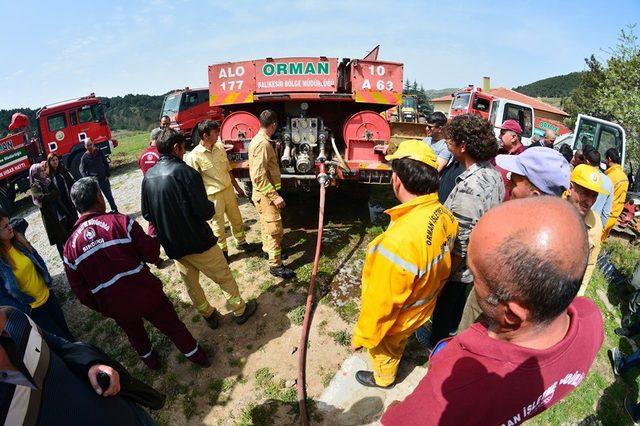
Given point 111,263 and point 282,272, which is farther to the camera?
point 282,272

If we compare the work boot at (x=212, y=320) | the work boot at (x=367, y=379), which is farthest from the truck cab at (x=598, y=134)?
the work boot at (x=212, y=320)

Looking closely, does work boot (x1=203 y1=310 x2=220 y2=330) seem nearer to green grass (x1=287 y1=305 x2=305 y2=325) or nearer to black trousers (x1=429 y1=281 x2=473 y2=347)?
green grass (x1=287 y1=305 x2=305 y2=325)

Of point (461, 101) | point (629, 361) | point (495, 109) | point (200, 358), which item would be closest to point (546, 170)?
point (629, 361)

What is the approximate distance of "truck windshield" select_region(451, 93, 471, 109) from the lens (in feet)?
40.2

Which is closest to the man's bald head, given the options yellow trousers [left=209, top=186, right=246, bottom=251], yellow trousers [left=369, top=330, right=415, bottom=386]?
yellow trousers [left=369, top=330, right=415, bottom=386]

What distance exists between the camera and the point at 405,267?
1853 millimetres

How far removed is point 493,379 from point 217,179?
13.0ft

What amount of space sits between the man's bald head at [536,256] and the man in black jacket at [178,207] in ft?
8.44

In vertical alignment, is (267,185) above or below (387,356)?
above

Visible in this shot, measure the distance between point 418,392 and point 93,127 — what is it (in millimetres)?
14628

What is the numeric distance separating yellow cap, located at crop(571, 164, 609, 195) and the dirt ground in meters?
2.42

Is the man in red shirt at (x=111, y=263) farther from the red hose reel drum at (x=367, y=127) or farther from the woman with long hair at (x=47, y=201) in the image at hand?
the red hose reel drum at (x=367, y=127)

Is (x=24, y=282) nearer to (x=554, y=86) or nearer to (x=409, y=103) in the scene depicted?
(x=409, y=103)

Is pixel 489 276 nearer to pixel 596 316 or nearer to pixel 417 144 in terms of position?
pixel 596 316
